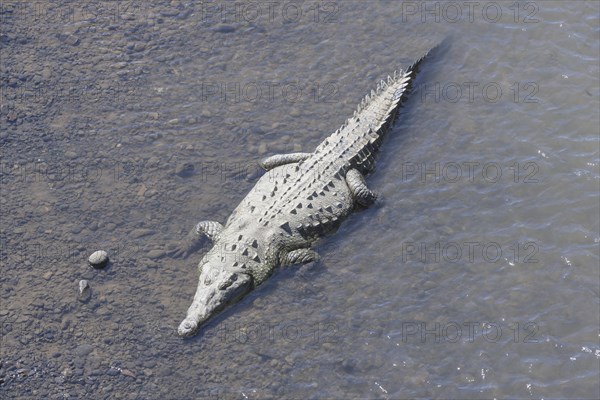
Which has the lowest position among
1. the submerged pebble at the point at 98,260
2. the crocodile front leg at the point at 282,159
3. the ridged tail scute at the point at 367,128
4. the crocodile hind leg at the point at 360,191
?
the submerged pebble at the point at 98,260

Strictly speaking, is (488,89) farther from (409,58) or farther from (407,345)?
(407,345)

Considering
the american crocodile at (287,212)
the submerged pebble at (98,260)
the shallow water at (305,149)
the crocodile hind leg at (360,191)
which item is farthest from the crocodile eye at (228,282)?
the crocodile hind leg at (360,191)

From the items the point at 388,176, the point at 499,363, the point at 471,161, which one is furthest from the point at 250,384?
the point at 471,161

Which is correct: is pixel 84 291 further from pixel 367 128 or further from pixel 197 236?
pixel 367 128

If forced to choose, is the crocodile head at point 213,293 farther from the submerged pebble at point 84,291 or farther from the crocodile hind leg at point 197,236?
the submerged pebble at point 84,291

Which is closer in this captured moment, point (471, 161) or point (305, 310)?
point (305, 310)

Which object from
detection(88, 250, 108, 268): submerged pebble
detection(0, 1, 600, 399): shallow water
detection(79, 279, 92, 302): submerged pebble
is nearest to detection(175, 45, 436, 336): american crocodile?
detection(0, 1, 600, 399): shallow water
